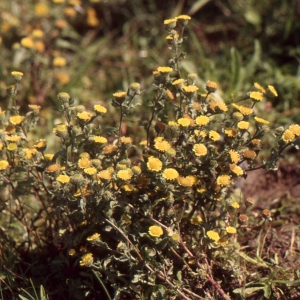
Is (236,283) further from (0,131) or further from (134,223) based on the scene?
(0,131)

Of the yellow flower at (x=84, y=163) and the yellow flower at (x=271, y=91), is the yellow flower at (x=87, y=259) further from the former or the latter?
the yellow flower at (x=271, y=91)

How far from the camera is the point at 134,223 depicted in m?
2.02

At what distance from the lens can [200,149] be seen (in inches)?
76.5

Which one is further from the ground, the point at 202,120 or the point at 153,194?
the point at 202,120

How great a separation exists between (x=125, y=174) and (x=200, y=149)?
0.30 metres

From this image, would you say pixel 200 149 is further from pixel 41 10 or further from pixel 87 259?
pixel 41 10

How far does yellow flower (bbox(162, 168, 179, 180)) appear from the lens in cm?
189

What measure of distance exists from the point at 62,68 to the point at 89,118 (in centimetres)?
205

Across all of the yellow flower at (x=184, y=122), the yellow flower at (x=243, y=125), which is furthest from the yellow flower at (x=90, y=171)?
the yellow flower at (x=243, y=125)

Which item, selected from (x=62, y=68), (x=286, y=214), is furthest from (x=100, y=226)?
(x=62, y=68)

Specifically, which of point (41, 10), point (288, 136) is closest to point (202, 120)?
point (288, 136)

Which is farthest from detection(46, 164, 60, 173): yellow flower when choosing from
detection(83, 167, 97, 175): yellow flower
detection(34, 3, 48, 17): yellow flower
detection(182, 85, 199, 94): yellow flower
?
detection(34, 3, 48, 17): yellow flower

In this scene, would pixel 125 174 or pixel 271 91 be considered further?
pixel 271 91

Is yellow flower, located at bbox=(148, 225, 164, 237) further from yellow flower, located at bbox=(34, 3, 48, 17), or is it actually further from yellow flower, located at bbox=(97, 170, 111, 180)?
yellow flower, located at bbox=(34, 3, 48, 17)
